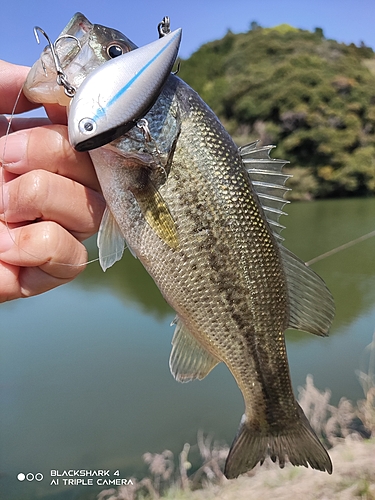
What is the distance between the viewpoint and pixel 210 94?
2981 centimetres

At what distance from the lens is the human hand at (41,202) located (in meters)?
1.36

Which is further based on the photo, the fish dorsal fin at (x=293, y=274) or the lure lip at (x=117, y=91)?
the fish dorsal fin at (x=293, y=274)

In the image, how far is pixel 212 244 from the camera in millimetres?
1274

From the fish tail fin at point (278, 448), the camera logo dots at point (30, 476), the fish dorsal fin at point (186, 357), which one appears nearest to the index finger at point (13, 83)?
the fish dorsal fin at point (186, 357)

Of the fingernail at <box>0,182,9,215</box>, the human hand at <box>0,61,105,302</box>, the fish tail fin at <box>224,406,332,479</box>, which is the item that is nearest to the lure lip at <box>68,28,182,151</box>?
the human hand at <box>0,61,105,302</box>

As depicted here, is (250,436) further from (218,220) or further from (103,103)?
(103,103)

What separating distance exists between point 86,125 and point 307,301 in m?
0.93

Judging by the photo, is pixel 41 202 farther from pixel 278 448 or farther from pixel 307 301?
pixel 278 448

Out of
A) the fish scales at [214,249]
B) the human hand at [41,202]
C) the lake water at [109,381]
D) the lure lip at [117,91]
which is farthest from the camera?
the lake water at [109,381]

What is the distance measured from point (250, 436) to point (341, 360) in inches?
182

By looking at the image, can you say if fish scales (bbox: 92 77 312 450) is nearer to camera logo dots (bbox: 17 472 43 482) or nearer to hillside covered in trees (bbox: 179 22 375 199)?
camera logo dots (bbox: 17 472 43 482)

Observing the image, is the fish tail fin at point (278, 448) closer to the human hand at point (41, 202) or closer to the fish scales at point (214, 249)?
the fish scales at point (214, 249)

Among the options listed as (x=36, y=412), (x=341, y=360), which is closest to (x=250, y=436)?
(x=36, y=412)

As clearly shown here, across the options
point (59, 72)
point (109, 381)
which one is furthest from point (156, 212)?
point (109, 381)
